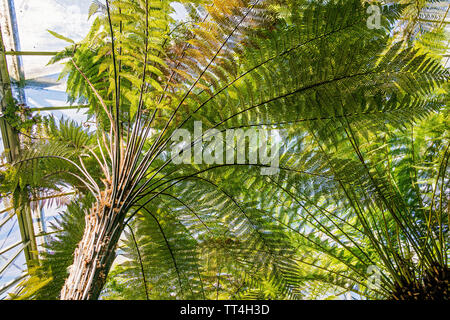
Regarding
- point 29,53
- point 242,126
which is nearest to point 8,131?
point 29,53

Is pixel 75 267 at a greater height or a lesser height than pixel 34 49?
lesser

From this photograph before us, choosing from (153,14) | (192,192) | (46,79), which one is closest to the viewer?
(153,14)

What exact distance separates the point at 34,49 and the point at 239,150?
3.93 meters

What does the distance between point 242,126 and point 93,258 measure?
1084mm

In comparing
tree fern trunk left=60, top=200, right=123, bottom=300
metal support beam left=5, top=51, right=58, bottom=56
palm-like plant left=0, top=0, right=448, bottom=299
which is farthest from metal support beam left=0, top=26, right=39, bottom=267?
tree fern trunk left=60, top=200, right=123, bottom=300

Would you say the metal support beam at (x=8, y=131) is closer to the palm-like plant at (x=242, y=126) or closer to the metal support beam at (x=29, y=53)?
the metal support beam at (x=29, y=53)

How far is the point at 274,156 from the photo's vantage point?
181 centimetres

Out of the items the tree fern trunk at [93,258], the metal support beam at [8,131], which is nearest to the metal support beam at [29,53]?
the metal support beam at [8,131]

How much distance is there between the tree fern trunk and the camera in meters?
1.10

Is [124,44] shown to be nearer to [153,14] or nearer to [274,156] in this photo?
[153,14]

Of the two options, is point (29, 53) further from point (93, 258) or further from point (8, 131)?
point (93, 258)

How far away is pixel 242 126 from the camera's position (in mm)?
1779

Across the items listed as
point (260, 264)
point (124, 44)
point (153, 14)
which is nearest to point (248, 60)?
point (153, 14)

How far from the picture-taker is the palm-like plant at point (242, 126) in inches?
58.3
